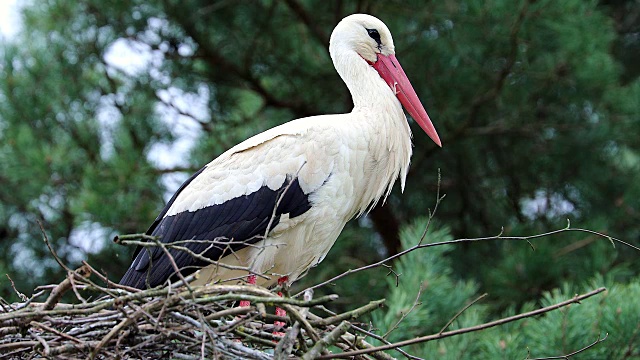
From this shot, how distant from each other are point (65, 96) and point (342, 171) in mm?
2921

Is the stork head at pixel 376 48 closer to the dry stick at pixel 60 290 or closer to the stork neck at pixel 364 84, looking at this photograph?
the stork neck at pixel 364 84

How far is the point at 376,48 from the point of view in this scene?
3814 millimetres

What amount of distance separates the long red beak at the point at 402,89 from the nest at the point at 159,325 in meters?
1.28

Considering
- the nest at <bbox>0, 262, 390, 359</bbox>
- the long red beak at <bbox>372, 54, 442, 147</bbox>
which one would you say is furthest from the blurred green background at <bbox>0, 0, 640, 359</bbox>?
the nest at <bbox>0, 262, 390, 359</bbox>

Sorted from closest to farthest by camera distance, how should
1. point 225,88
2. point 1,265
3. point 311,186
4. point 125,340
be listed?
point 125,340
point 311,186
point 1,265
point 225,88

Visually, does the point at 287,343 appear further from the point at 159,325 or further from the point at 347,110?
the point at 347,110

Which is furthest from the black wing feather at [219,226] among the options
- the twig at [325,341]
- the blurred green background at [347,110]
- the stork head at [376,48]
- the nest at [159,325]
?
the blurred green background at [347,110]

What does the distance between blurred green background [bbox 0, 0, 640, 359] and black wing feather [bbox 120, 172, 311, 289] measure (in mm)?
1566

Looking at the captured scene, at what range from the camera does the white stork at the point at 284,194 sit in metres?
3.29

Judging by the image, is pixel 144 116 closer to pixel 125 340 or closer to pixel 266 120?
pixel 266 120

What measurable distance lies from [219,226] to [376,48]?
3.09 feet

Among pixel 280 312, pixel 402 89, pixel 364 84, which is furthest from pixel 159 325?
pixel 402 89

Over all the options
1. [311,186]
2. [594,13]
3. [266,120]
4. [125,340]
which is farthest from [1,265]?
[594,13]

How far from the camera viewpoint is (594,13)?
5539mm
